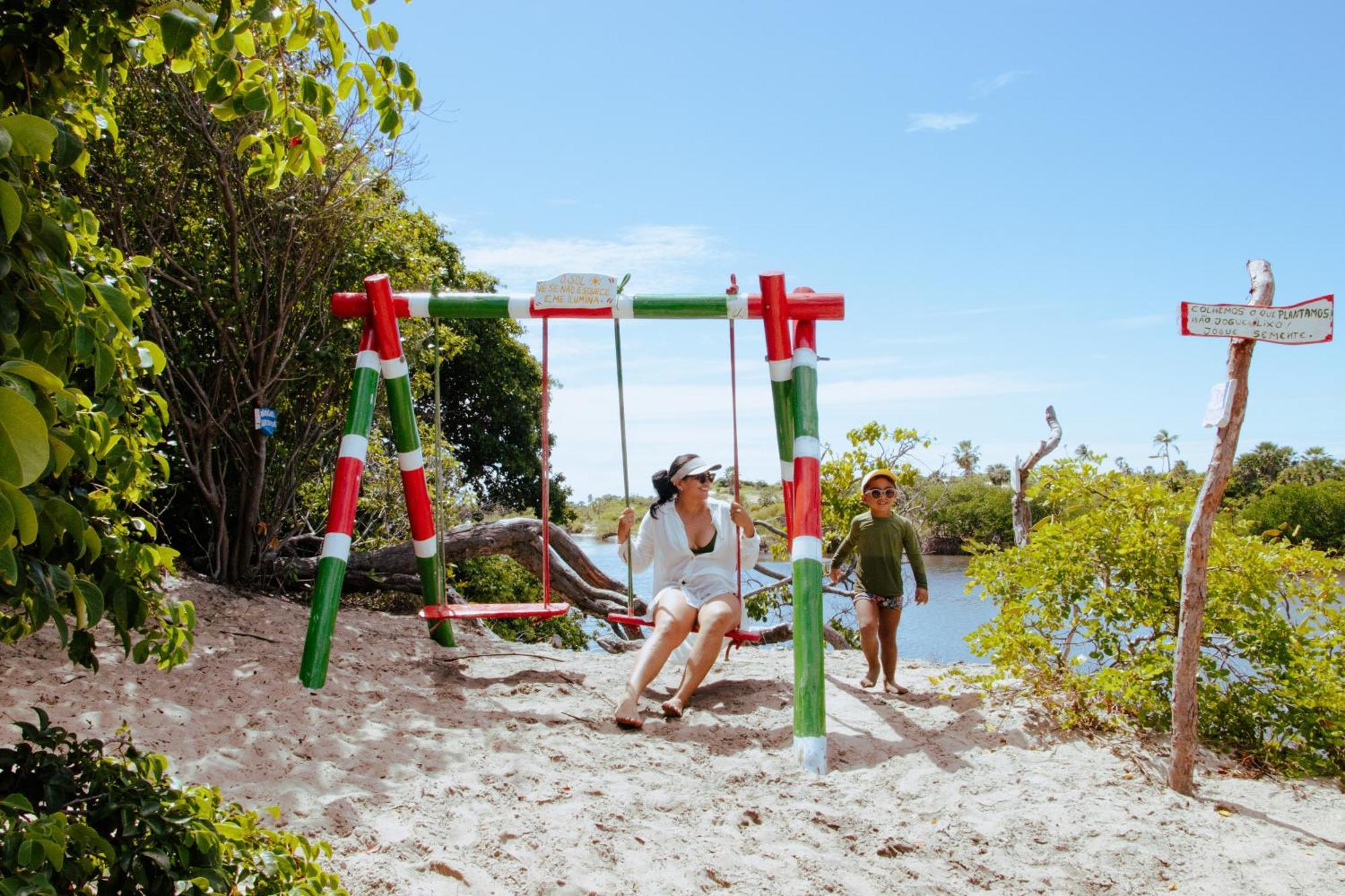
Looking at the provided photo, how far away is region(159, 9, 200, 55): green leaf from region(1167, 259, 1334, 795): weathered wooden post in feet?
11.0

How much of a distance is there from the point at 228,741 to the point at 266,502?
358 centimetres

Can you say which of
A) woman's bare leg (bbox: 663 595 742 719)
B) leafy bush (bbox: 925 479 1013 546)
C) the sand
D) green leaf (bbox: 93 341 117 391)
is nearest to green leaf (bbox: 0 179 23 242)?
green leaf (bbox: 93 341 117 391)

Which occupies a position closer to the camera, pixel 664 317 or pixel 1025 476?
pixel 664 317

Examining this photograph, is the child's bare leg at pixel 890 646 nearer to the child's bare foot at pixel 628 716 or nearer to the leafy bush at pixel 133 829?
the child's bare foot at pixel 628 716

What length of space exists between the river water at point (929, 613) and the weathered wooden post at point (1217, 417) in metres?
1.45

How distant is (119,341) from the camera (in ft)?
6.67

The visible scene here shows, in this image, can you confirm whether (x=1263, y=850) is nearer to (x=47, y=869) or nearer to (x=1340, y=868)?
(x=1340, y=868)

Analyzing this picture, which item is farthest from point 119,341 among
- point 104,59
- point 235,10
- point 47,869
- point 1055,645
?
point 1055,645

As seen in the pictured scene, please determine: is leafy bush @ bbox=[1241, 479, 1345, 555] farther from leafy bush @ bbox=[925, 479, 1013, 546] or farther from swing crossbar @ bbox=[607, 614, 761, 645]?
swing crossbar @ bbox=[607, 614, 761, 645]

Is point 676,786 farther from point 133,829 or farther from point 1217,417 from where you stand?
point 1217,417

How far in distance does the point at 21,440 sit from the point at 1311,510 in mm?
35621

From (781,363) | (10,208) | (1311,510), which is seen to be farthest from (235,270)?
(1311,510)

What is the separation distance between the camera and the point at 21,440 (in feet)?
3.38

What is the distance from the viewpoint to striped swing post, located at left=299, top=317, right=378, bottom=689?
4.71 m
